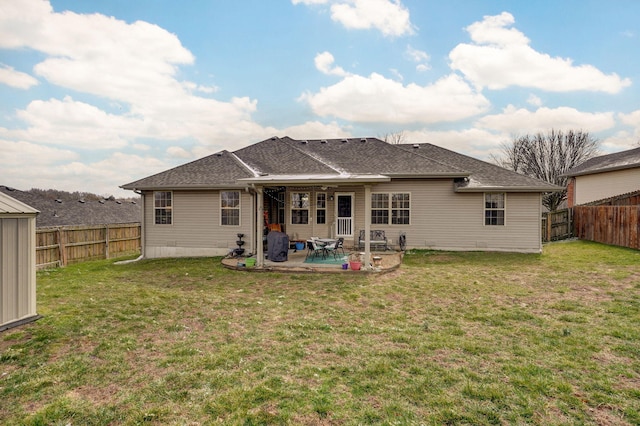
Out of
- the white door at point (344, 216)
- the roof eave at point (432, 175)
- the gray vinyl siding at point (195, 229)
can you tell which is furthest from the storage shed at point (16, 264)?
the roof eave at point (432, 175)

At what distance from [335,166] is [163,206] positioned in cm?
784

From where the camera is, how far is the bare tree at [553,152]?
33.9m

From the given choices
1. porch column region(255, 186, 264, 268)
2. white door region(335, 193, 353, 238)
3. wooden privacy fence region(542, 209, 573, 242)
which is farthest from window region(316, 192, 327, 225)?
wooden privacy fence region(542, 209, 573, 242)

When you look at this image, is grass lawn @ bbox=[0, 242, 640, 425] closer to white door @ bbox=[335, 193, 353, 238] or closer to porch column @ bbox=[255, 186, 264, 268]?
porch column @ bbox=[255, 186, 264, 268]

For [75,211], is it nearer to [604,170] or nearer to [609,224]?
Answer: [609,224]

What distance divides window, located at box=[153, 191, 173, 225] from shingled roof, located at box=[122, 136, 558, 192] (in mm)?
511

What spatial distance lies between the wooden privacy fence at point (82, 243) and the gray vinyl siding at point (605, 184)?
1145 inches

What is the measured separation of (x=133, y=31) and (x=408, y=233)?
41.4ft

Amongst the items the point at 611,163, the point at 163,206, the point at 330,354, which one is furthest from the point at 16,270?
the point at 611,163

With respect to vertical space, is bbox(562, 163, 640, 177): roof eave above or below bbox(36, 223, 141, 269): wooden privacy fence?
above

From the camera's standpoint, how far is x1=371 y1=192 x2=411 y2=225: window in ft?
46.7

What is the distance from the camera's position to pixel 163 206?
13.7 m

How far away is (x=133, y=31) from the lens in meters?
10.3

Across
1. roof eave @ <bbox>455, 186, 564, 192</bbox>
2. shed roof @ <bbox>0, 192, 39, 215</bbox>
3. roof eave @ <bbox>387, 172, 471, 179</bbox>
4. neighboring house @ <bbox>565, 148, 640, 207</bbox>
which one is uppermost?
neighboring house @ <bbox>565, 148, 640, 207</bbox>
